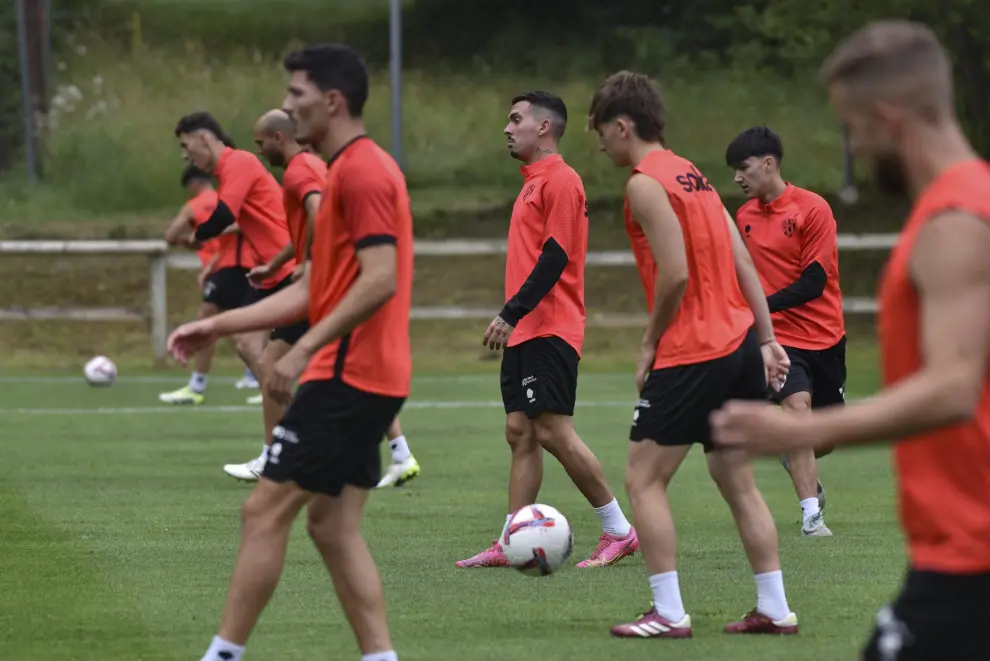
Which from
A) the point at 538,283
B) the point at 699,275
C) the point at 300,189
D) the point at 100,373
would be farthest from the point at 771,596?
the point at 100,373

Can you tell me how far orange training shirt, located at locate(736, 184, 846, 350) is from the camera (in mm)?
9469

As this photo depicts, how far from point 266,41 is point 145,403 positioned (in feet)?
70.9

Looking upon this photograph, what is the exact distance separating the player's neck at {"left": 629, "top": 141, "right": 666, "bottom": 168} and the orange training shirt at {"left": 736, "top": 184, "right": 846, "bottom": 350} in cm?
297

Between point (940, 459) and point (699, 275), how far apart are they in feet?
9.78

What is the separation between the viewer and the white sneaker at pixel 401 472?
36.7 ft

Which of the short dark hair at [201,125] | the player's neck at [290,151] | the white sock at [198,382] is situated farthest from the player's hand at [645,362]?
the white sock at [198,382]

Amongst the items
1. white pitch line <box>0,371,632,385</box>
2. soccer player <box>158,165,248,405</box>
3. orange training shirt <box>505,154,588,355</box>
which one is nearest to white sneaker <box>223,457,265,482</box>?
soccer player <box>158,165,248,405</box>

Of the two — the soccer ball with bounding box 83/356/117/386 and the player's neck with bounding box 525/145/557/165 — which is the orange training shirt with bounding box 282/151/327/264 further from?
the soccer ball with bounding box 83/356/117/386

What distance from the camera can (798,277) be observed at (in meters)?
9.54

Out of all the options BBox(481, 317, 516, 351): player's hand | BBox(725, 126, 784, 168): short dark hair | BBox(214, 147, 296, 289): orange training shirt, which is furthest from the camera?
BBox(214, 147, 296, 289): orange training shirt

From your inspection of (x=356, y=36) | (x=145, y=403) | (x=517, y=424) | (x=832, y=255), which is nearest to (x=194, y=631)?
(x=517, y=424)

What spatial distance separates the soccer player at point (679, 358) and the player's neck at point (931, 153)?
2730 mm

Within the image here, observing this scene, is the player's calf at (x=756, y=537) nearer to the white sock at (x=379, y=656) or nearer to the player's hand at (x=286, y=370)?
the white sock at (x=379, y=656)

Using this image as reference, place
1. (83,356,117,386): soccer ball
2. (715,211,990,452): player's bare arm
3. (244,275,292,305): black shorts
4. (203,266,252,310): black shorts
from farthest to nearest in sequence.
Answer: (83,356,117,386): soccer ball, (203,266,252,310): black shorts, (244,275,292,305): black shorts, (715,211,990,452): player's bare arm
